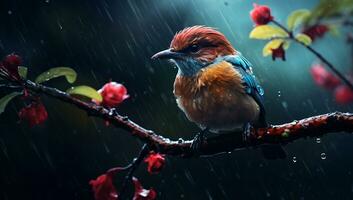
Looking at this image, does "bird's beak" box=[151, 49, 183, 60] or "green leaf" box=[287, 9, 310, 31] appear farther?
"bird's beak" box=[151, 49, 183, 60]

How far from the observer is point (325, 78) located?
0.88 metres

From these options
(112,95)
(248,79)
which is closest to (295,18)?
(112,95)

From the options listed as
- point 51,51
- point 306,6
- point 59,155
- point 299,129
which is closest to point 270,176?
point 306,6

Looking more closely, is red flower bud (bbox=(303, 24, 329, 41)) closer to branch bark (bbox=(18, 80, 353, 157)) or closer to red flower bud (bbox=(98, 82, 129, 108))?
branch bark (bbox=(18, 80, 353, 157))

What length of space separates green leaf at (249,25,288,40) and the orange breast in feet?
1.19

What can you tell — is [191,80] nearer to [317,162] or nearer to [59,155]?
[59,155]

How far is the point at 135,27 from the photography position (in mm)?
2146

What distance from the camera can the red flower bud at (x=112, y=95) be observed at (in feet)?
3.15

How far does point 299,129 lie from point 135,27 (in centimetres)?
134

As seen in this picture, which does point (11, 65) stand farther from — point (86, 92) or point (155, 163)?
point (155, 163)

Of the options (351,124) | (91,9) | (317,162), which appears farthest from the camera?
(317,162)

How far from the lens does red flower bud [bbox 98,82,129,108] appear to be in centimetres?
96

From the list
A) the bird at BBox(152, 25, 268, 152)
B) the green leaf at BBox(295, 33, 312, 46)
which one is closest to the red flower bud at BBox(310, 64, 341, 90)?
the green leaf at BBox(295, 33, 312, 46)

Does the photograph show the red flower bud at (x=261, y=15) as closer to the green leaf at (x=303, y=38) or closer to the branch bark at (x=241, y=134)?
the green leaf at (x=303, y=38)
